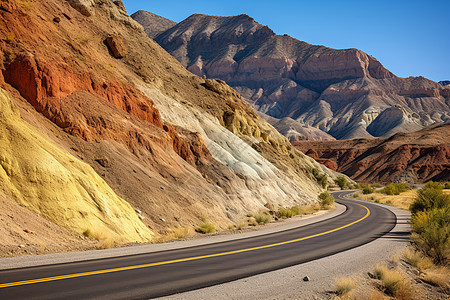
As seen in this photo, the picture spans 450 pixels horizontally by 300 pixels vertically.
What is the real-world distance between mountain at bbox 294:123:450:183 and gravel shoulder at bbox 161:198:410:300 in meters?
98.0

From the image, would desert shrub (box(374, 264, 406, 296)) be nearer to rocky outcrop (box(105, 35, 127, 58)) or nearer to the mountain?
rocky outcrop (box(105, 35, 127, 58))

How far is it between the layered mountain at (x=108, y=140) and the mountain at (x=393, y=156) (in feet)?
236

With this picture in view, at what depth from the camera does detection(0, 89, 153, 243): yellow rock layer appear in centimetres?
1605

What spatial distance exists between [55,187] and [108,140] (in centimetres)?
996

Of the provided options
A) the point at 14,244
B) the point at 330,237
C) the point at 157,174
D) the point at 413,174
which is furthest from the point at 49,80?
the point at 413,174

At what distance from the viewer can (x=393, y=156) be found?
117000 mm

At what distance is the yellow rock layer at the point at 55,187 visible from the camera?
16.0 metres

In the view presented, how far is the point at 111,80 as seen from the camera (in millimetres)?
32562

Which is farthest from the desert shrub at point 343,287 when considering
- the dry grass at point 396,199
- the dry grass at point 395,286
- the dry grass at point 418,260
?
the dry grass at point 396,199

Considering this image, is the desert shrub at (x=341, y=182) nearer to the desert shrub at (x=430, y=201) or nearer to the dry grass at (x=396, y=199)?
the dry grass at (x=396, y=199)

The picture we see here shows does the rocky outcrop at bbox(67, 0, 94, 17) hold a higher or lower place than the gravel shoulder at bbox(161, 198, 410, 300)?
higher

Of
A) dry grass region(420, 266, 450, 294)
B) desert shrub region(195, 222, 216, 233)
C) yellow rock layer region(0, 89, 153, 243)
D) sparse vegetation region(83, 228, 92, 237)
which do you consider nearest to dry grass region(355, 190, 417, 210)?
desert shrub region(195, 222, 216, 233)

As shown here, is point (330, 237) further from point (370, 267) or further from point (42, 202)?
point (42, 202)

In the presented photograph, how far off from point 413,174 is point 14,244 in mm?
110585
